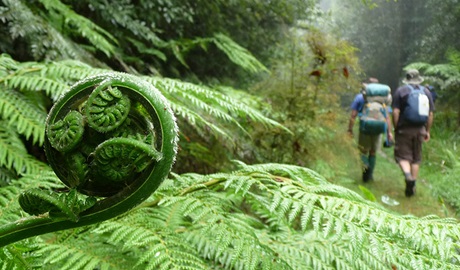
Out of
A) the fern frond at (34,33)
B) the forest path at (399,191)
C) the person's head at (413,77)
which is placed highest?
the fern frond at (34,33)

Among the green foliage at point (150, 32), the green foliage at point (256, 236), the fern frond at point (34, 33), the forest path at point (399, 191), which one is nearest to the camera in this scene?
the green foliage at point (256, 236)

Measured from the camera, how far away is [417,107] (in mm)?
5250

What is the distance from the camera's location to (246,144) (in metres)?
3.59

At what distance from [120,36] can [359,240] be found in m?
4.20

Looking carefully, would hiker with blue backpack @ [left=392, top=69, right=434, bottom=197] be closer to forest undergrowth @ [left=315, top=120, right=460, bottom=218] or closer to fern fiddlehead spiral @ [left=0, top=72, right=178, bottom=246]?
forest undergrowth @ [left=315, top=120, right=460, bottom=218]

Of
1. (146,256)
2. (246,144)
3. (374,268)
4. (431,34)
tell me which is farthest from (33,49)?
(431,34)

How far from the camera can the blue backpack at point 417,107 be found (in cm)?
523

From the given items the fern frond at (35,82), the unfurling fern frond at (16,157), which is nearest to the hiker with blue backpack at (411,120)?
the fern frond at (35,82)

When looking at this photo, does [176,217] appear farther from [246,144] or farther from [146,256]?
[246,144]

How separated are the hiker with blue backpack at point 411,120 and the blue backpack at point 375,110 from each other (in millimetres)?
153

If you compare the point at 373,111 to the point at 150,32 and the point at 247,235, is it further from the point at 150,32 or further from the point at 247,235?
the point at 247,235

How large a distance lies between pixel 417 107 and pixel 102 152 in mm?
5338

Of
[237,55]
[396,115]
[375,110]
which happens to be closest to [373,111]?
[375,110]

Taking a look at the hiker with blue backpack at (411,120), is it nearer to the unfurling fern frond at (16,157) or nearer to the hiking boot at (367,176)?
the hiking boot at (367,176)
